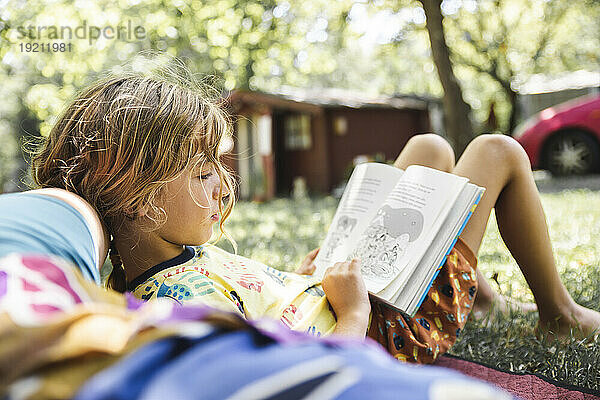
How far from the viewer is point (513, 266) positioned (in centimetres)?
311

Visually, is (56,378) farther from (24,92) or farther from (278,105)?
(24,92)

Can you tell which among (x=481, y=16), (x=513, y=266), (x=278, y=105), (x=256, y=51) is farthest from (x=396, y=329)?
(x=481, y=16)

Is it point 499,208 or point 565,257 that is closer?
point 499,208

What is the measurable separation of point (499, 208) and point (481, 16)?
14.7 m

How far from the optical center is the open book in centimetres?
156

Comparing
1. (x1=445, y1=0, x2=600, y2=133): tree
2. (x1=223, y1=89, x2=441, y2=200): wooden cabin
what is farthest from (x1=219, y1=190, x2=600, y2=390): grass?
(x1=445, y1=0, x2=600, y2=133): tree

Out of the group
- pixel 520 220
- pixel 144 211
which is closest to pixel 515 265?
pixel 520 220

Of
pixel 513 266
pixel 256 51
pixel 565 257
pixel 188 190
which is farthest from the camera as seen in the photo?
pixel 256 51

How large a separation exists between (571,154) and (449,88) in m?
2.27

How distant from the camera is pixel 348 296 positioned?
148 cm

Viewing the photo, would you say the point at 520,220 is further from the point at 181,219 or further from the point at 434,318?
the point at 181,219

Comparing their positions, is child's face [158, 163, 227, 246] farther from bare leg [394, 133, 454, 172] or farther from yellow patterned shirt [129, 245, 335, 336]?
bare leg [394, 133, 454, 172]

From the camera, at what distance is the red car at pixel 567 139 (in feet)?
27.7

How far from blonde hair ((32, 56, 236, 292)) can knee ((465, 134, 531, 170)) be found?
0.90 meters
